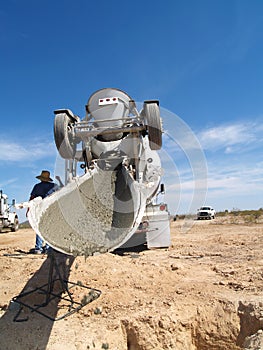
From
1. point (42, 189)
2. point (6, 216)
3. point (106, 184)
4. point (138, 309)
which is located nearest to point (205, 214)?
point (6, 216)

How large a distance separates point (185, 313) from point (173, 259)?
3313 millimetres

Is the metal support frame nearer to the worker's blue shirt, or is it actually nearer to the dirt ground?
the dirt ground

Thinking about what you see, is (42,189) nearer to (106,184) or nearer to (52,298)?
(106,184)

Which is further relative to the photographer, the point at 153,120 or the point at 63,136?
the point at 63,136

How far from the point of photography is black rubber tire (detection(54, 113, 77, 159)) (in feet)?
21.1

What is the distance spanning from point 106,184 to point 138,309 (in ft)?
8.60

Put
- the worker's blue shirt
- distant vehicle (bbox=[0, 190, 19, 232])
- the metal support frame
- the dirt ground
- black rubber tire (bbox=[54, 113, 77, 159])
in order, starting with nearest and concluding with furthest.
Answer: the dirt ground, the metal support frame, black rubber tire (bbox=[54, 113, 77, 159]), the worker's blue shirt, distant vehicle (bbox=[0, 190, 19, 232])

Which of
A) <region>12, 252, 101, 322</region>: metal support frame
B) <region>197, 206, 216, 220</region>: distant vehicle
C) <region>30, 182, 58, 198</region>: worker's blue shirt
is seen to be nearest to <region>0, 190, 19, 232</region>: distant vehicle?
<region>30, 182, 58, 198</region>: worker's blue shirt

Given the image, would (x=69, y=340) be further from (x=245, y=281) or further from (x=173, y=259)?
(x=173, y=259)

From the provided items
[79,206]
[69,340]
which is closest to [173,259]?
[79,206]

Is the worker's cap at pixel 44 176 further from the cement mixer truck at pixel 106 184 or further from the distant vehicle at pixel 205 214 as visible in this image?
the distant vehicle at pixel 205 214

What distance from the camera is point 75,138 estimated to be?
679 centimetres

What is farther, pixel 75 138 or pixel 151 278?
pixel 75 138

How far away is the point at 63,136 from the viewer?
645 centimetres
